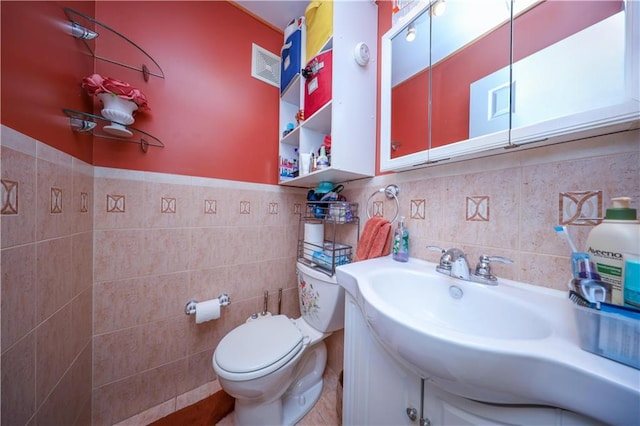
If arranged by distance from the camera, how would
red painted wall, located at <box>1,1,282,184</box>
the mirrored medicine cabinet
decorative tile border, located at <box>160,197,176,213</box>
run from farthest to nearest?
decorative tile border, located at <box>160,197,176,213</box>, red painted wall, located at <box>1,1,282,184</box>, the mirrored medicine cabinet

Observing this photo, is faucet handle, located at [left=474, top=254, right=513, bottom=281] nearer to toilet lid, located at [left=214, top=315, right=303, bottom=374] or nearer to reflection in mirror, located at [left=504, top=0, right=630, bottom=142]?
reflection in mirror, located at [left=504, top=0, right=630, bottom=142]

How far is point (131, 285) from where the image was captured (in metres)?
1.00

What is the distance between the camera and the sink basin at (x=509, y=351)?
0.90ft

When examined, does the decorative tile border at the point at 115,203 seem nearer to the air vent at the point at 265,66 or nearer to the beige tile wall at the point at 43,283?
the beige tile wall at the point at 43,283

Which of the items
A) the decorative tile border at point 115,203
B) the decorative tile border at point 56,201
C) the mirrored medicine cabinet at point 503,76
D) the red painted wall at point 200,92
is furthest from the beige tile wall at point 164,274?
the mirrored medicine cabinet at point 503,76

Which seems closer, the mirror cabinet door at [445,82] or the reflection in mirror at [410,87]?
the mirror cabinet door at [445,82]

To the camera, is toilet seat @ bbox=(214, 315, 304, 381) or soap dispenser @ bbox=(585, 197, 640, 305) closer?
soap dispenser @ bbox=(585, 197, 640, 305)

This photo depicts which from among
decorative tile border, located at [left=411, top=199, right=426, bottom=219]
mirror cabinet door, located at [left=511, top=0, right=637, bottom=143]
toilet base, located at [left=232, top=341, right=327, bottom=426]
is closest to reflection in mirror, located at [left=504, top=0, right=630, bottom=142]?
mirror cabinet door, located at [left=511, top=0, right=637, bottom=143]

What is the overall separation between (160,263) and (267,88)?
129 cm

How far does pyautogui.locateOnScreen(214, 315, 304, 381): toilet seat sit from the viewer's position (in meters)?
0.80

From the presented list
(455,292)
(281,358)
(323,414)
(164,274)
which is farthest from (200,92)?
(323,414)

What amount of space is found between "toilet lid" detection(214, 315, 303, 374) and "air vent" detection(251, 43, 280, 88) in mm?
1562

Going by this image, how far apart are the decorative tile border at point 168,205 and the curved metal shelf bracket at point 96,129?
0.27 metres

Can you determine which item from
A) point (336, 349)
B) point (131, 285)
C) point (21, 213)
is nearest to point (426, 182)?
point (336, 349)
